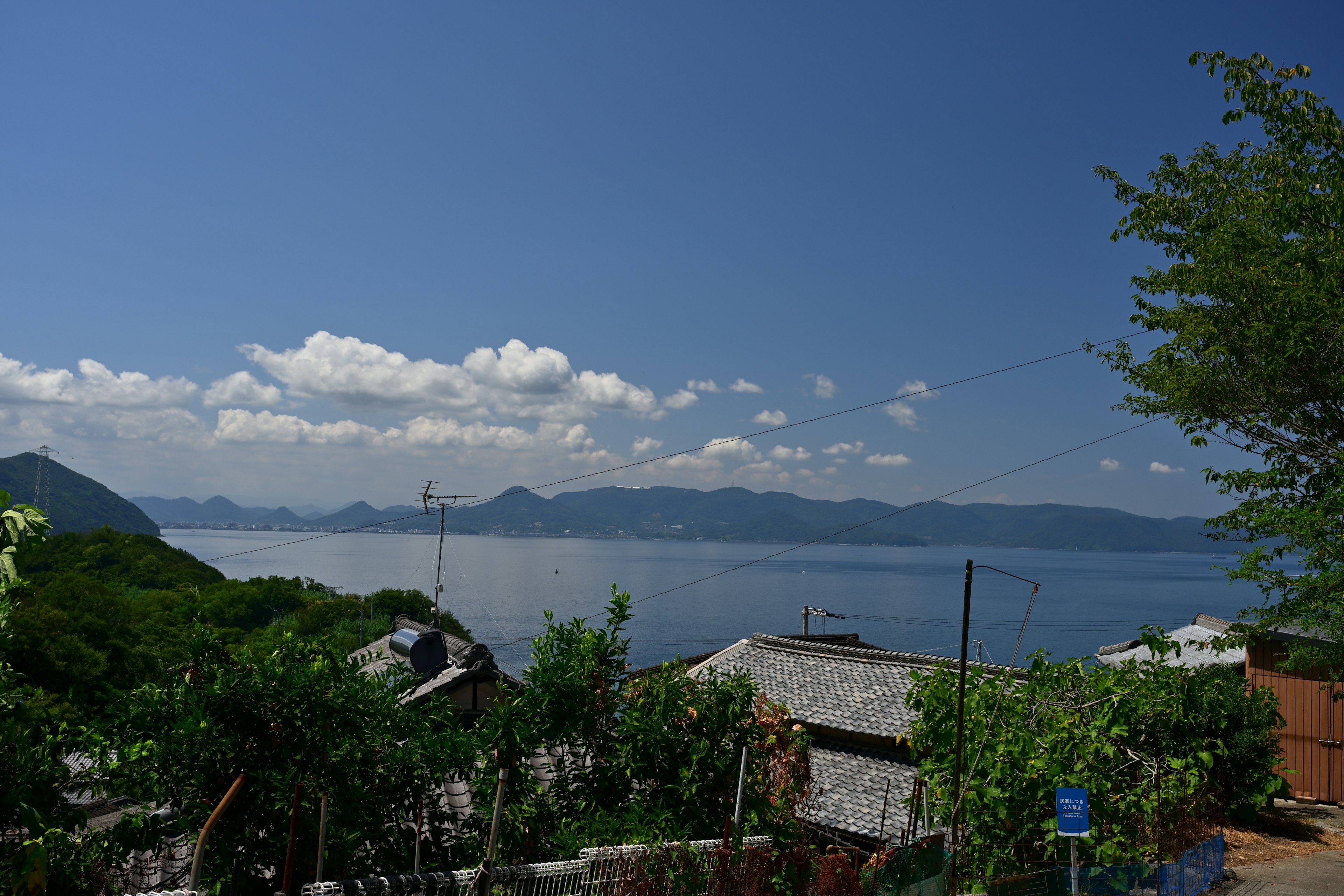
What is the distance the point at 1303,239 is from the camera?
13.0 m

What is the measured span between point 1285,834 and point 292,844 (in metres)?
15.7

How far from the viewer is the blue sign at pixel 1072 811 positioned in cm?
687

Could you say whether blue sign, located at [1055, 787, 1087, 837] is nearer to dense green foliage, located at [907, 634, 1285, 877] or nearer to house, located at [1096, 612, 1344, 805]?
dense green foliage, located at [907, 634, 1285, 877]

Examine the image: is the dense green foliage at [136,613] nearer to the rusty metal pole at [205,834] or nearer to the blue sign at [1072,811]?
the rusty metal pole at [205,834]

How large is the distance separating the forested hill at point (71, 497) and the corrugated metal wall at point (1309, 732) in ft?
519

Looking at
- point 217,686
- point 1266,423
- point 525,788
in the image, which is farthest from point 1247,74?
point 217,686

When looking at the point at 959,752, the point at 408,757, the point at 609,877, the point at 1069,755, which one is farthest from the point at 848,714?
the point at 408,757

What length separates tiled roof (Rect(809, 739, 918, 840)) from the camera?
56.4ft

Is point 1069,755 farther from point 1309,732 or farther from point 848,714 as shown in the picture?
point 848,714

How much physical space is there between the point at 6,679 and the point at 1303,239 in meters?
17.0

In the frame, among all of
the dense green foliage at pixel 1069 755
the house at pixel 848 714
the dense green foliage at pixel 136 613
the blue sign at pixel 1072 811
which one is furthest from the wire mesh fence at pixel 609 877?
the house at pixel 848 714

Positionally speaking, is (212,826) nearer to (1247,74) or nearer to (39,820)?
(39,820)

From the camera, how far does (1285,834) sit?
43.0ft

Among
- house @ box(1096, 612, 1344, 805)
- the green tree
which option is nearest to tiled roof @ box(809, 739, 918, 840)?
house @ box(1096, 612, 1344, 805)
